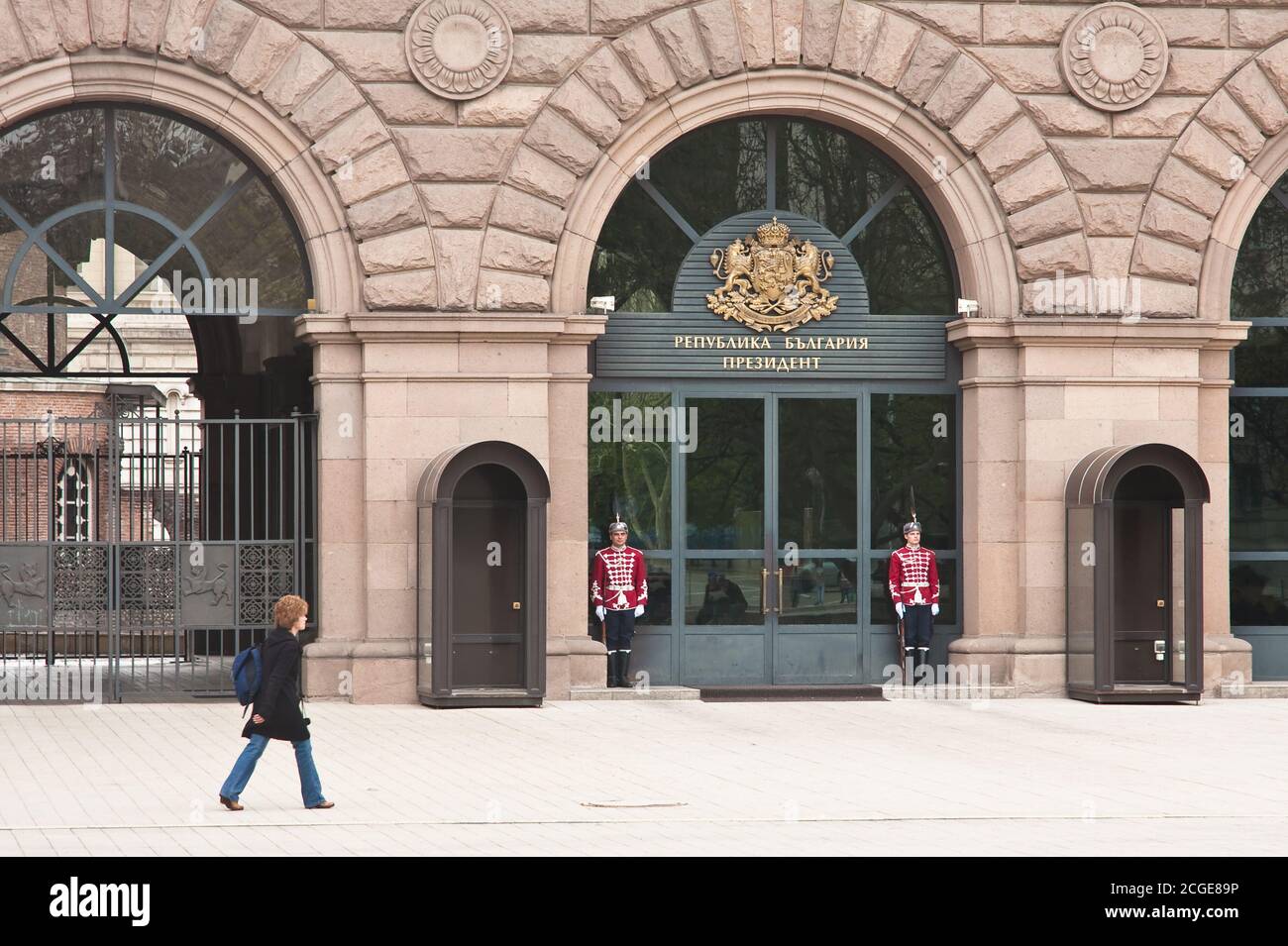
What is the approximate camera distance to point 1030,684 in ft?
61.0

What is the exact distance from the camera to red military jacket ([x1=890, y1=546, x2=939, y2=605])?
1894 centimetres

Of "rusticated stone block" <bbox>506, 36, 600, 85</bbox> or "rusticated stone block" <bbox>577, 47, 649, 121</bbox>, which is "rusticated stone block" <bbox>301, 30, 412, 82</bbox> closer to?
"rusticated stone block" <bbox>506, 36, 600, 85</bbox>

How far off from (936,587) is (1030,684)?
1287mm

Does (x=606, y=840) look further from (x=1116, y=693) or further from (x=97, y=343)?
(x=97, y=343)

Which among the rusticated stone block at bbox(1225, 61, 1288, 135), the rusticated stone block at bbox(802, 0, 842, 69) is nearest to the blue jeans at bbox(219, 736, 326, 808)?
the rusticated stone block at bbox(802, 0, 842, 69)

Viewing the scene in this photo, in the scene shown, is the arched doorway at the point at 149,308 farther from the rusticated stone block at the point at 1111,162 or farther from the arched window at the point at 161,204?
the rusticated stone block at the point at 1111,162

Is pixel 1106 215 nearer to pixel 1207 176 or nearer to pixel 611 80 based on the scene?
pixel 1207 176

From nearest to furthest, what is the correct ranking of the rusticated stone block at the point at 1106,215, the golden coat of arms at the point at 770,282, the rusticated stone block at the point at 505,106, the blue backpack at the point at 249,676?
1. the blue backpack at the point at 249,676
2. the rusticated stone block at the point at 505,106
3. the rusticated stone block at the point at 1106,215
4. the golden coat of arms at the point at 770,282

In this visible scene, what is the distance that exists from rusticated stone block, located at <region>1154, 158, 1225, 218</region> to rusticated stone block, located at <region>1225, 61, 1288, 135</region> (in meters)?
0.77

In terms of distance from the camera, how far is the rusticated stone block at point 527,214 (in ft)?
59.3

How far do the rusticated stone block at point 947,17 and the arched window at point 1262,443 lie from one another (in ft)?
11.7

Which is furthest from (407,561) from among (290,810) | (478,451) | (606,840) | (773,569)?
(606,840)

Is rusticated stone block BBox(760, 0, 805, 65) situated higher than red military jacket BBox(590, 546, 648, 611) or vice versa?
rusticated stone block BBox(760, 0, 805, 65)

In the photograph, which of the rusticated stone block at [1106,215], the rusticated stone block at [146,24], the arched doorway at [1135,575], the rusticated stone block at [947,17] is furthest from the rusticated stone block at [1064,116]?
the rusticated stone block at [146,24]
